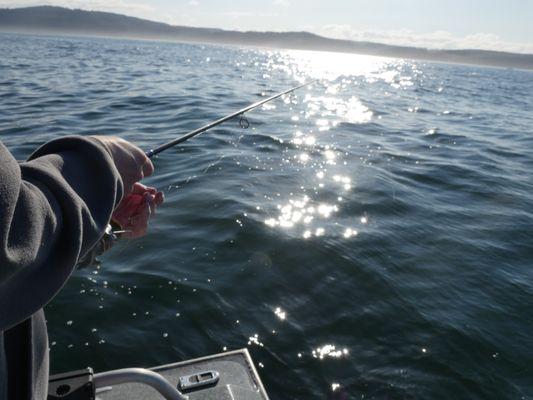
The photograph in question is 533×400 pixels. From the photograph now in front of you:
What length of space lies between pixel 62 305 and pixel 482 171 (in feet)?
27.2

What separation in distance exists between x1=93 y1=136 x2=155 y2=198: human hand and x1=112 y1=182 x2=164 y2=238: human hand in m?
0.23

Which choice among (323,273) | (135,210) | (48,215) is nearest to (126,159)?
(135,210)

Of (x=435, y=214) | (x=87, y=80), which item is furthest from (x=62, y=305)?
(x=87, y=80)

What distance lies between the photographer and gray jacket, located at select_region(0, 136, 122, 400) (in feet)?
3.45

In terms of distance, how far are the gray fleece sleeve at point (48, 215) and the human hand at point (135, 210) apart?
0.53m

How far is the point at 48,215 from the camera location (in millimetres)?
1178

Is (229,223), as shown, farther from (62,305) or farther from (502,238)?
(502,238)

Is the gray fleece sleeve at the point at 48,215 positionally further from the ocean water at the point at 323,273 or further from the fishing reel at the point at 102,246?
the ocean water at the point at 323,273

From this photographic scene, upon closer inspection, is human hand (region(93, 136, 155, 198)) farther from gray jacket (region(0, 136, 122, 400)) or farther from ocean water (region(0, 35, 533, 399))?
ocean water (region(0, 35, 533, 399))

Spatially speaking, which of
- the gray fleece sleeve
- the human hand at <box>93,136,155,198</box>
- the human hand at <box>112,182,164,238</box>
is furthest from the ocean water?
the gray fleece sleeve

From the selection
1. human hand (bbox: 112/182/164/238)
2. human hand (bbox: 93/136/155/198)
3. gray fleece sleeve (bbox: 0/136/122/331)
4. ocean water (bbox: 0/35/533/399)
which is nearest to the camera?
gray fleece sleeve (bbox: 0/136/122/331)

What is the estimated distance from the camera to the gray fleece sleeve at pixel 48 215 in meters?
1.04

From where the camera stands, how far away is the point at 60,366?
3516 mm

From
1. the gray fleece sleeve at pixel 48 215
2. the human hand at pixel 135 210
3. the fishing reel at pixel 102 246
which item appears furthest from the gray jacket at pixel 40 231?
the human hand at pixel 135 210
